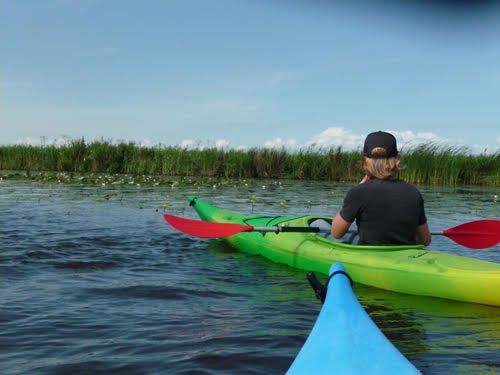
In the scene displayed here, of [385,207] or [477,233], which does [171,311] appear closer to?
[385,207]

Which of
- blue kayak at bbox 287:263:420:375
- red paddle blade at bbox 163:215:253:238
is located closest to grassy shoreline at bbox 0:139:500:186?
red paddle blade at bbox 163:215:253:238

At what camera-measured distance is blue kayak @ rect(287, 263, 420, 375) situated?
1.96m

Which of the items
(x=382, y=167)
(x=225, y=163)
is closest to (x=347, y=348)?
(x=382, y=167)

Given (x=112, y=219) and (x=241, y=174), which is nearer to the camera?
(x=112, y=219)

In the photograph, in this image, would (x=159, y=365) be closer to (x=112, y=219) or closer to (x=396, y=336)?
(x=396, y=336)

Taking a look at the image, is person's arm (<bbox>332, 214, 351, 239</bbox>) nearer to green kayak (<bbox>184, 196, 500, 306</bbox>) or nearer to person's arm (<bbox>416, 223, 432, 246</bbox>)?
green kayak (<bbox>184, 196, 500, 306</bbox>)

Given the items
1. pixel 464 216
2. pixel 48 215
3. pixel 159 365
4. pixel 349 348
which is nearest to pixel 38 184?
pixel 48 215

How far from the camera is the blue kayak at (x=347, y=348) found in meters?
1.96

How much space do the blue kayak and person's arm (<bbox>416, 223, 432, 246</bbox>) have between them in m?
2.39

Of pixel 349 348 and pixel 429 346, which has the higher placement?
pixel 349 348

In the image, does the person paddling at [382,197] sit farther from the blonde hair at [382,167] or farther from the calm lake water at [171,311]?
the calm lake water at [171,311]

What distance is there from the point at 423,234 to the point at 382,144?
92 cm

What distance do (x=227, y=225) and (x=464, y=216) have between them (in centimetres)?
589

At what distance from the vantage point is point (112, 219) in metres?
8.52
